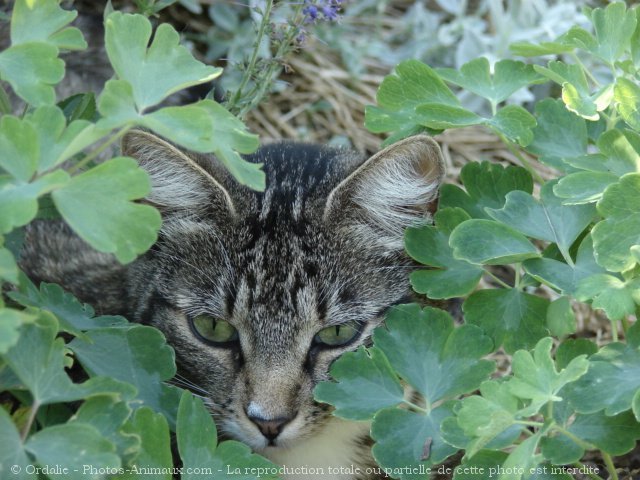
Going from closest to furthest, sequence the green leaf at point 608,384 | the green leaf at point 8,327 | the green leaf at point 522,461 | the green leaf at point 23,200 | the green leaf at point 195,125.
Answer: the green leaf at point 8,327, the green leaf at point 23,200, the green leaf at point 195,125, the green leaf at point 522,461, the green leaf at point 608,384

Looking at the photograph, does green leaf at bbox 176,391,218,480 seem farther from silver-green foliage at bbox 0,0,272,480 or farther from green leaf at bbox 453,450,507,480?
green leaf at bbox 453,450,507,480

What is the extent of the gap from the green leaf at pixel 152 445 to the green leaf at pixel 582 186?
1.03 meters

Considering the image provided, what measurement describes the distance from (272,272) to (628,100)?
0.99m

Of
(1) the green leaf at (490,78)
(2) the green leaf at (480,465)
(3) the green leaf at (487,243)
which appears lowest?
(2) the green leaf at (480,465)

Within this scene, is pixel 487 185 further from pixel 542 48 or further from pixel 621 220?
pixel 621 220

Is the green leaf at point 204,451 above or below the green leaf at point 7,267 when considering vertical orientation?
below

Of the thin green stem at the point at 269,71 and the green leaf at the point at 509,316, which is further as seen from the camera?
the thin green stem at the point at 269,71

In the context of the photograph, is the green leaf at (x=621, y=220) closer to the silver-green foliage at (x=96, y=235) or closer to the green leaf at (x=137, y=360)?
the silver-green foliage at (x=96, y=235)

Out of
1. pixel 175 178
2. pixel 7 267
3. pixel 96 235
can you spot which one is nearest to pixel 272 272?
pixel 175 178

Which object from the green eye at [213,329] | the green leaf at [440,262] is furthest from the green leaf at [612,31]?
the green eye at [213,329]

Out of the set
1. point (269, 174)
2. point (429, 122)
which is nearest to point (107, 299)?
point (269, 174)

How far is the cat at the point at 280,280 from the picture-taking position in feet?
7.72

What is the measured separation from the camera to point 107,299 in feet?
8.93

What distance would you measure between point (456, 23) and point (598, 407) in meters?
2.72
